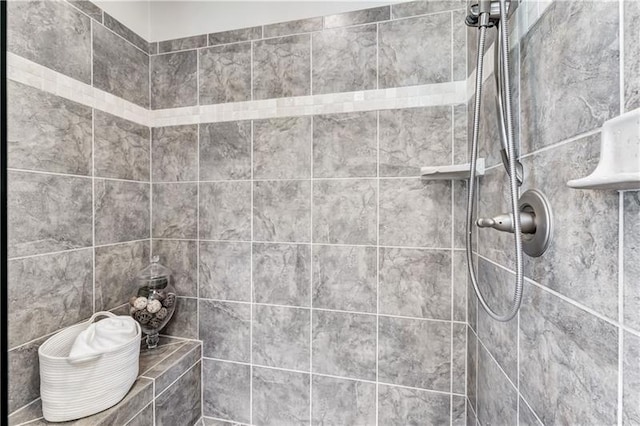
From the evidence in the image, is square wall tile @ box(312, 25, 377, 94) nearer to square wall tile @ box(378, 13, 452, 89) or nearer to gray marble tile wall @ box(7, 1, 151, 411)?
square wall tile @ box(378, 13, 452, 89)

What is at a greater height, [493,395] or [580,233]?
[580,233]

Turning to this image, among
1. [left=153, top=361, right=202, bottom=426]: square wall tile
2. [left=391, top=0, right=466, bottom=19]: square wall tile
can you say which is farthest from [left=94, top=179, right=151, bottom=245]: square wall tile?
[left=391, top=0, right=466, bottom=19]: square wall tile

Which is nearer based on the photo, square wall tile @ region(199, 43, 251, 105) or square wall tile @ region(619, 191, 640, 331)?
square wall tile @ region(619, 191, 640, 331)

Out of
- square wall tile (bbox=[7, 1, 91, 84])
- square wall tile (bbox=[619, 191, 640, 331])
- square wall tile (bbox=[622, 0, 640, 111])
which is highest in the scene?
square wall tile (bbox=[7, 1, 91, 84])

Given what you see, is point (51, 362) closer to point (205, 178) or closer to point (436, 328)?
point (205, 178)

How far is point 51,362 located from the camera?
3.19ft

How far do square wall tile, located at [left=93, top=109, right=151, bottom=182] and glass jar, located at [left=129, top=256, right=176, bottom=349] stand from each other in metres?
0.47

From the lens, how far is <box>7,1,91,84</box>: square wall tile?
1.05 meters

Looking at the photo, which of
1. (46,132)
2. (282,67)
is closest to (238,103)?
(282,67)

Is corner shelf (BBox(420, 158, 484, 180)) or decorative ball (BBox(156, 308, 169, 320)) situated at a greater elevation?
corner shelf (BBox(420, 158, 484, 180))

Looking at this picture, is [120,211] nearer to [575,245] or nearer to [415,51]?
[415,51]

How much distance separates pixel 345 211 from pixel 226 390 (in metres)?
1.13

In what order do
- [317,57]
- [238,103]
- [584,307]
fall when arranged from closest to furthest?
1. [584,307]
2. [317,57]
3. [238,103]

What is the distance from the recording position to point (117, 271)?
1.43 m
